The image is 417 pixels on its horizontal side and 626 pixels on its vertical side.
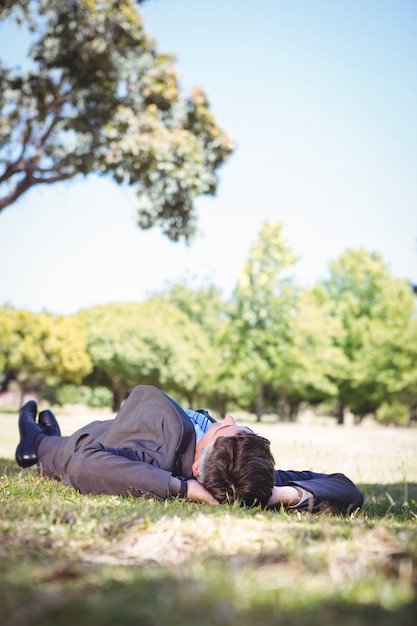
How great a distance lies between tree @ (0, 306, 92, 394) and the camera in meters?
41.1

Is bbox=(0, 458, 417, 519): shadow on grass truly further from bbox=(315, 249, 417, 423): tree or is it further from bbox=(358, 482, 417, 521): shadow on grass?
bbox=(315, 249, 417, 423): tree

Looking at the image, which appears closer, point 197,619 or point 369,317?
point 197,619

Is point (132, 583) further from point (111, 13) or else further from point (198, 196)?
point (111, 13)

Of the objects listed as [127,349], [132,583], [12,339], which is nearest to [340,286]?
[127,349]

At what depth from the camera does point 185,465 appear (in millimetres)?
4223

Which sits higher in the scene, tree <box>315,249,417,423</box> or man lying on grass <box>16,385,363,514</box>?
tree <box>315,249,417,423</box>

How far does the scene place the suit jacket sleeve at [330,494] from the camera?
4094 millimetres

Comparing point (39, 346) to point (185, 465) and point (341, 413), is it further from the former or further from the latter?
point (185, 465)

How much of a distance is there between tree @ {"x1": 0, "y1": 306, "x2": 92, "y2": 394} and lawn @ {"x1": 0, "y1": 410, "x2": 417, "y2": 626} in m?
39.9

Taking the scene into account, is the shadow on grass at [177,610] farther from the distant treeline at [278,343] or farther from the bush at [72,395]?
the bush at [72,395]

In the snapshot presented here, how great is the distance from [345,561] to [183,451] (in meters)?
2.34

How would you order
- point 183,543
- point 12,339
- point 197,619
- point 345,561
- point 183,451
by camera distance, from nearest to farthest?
point 197,619
point 345,561
point 183,543
point 183,451
point 12,339

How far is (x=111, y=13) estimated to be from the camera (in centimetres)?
1112

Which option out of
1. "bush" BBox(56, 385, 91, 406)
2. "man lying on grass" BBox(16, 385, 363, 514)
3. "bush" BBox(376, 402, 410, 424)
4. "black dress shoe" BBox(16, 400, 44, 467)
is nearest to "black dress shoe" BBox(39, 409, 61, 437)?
"black dress shoe" BBox(16, 400, 44, 467)
